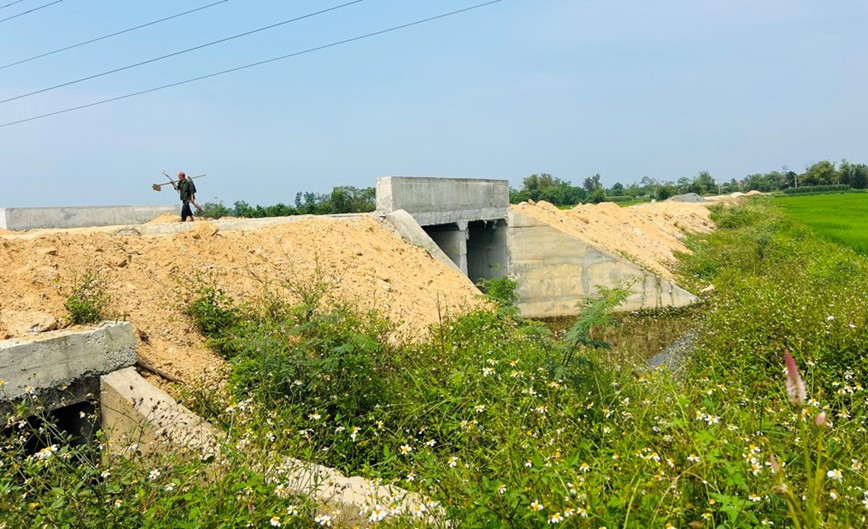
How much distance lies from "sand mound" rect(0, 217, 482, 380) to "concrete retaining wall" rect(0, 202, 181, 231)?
6790mm

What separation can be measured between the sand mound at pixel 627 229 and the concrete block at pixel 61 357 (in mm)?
11834

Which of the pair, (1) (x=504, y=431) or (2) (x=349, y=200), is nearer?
(1) (x=504, y=431)

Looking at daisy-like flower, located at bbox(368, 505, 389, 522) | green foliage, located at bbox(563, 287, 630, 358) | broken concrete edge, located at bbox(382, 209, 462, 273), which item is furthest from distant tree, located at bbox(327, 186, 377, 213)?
daisy-like flower, located at bbox(368, 505, 389, 522)

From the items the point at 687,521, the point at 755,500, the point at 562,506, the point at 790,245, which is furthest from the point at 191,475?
the point at 790,245

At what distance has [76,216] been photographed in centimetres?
1739

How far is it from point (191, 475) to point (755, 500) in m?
2.74

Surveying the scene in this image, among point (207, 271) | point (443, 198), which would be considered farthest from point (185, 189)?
point (207, 271)

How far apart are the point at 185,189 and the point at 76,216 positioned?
574cm

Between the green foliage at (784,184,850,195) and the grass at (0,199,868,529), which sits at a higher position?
the green foliage at (784,184,850,195)

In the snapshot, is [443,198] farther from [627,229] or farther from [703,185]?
[703,185]

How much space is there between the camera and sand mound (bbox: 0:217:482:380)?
6.25 m

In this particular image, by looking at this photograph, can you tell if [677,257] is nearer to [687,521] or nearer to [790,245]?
[790,245]

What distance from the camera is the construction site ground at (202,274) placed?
20.2 ft

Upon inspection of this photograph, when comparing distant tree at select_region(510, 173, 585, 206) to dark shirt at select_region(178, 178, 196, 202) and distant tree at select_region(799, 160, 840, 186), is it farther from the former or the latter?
dark shirt at select_region(178, 178, 196, 202)
